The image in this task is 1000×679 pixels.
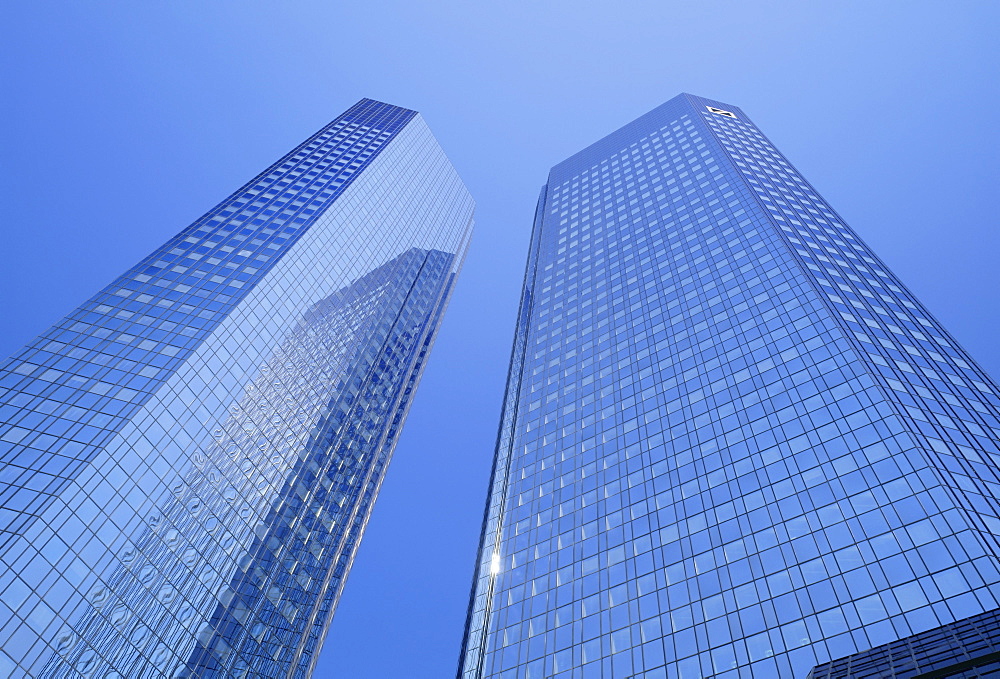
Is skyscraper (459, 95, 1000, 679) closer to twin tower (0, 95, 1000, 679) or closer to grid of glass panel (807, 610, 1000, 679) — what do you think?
twin tower (0, 95, 1000, 679)

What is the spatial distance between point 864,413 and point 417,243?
93.4 metres

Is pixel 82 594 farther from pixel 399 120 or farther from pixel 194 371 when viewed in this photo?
pixel 399 120

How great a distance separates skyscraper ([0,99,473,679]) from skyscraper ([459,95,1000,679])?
21739 mm

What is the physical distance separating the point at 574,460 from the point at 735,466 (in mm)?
17511

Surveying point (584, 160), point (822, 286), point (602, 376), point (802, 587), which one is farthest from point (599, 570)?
point (584, 160)

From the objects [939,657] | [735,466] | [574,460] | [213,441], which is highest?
[213,441]

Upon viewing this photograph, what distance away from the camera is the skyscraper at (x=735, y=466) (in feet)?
132

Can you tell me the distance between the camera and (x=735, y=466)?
53531 mm

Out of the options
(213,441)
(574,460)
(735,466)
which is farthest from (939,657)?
(213,441)

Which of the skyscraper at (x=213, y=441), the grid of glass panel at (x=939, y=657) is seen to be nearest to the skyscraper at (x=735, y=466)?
the grid of glass panel at (x=939, y=657)

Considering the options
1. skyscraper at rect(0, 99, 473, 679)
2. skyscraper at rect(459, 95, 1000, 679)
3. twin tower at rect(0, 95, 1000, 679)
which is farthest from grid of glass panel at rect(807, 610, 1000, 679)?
skyscraper at rect(0, 99, 473, 679)

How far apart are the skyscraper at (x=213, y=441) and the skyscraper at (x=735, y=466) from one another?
2174 centimetres

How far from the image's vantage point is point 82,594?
156 feet

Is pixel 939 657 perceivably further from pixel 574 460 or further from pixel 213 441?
pixel 213 441
